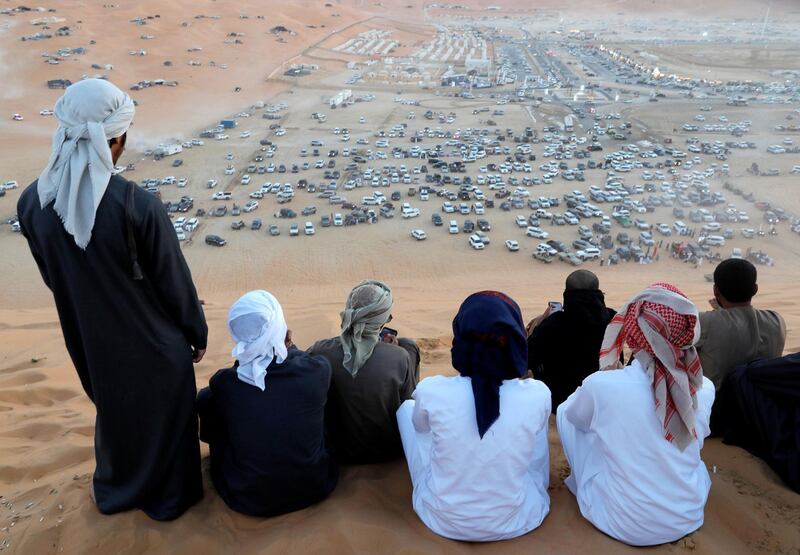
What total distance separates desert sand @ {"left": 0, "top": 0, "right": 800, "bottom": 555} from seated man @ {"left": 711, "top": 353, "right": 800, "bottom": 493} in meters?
0.08

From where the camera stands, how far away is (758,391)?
2.82 metres

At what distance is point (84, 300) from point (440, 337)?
5.48 m

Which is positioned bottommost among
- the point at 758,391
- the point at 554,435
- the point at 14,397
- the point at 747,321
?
the point at 14,397

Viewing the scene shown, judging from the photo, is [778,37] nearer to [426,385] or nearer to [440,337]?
[440,337]

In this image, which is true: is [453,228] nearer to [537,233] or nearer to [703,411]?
[537,233]

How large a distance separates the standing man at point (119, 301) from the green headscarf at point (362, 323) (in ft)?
2.20

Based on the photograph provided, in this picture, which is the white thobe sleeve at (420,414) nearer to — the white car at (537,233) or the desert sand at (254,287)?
the desert sand at (254,287)

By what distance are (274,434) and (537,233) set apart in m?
16.6

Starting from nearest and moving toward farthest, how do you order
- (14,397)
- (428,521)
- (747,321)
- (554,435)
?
(428,521) < (747,321) < (554,435) < (14,397)

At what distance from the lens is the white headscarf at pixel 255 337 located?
2.30 m

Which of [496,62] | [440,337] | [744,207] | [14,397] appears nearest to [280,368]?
[14,397]

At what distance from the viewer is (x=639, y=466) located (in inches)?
86.0

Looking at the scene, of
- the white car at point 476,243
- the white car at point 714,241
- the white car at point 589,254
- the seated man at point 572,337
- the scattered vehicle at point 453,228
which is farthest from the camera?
the scattered vehicle at point 453,228

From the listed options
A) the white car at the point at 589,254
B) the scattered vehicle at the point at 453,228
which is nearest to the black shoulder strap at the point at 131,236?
the white car at the point at 589,254
